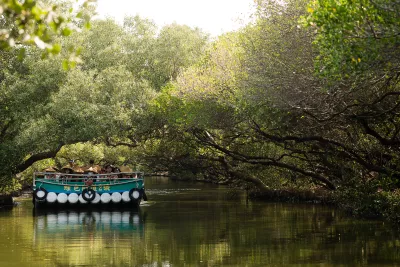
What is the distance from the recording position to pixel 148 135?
43688 millimetres

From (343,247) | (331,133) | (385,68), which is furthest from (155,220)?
(385,68)

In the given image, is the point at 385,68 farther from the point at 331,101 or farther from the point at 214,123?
the point at 214,123

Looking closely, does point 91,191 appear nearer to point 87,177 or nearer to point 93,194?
point 93,194

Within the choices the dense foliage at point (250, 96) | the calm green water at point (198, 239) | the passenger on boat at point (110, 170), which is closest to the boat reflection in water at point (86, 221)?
the calm green water at point (198, 239)

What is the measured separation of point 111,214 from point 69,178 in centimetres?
442

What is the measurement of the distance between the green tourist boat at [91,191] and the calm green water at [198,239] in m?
2.42

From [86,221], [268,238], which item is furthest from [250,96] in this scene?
[86,221]

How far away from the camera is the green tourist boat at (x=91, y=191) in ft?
116

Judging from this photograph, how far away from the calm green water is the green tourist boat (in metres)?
2.42

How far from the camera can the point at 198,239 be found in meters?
21.8

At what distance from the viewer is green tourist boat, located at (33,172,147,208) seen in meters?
35.4

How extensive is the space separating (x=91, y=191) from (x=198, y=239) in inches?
597

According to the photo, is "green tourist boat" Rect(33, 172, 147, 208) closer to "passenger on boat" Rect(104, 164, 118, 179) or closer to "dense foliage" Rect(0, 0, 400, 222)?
"passenger on boat" Rect(104, 164, 118, 179)

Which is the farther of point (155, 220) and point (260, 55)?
point (155, 220)
